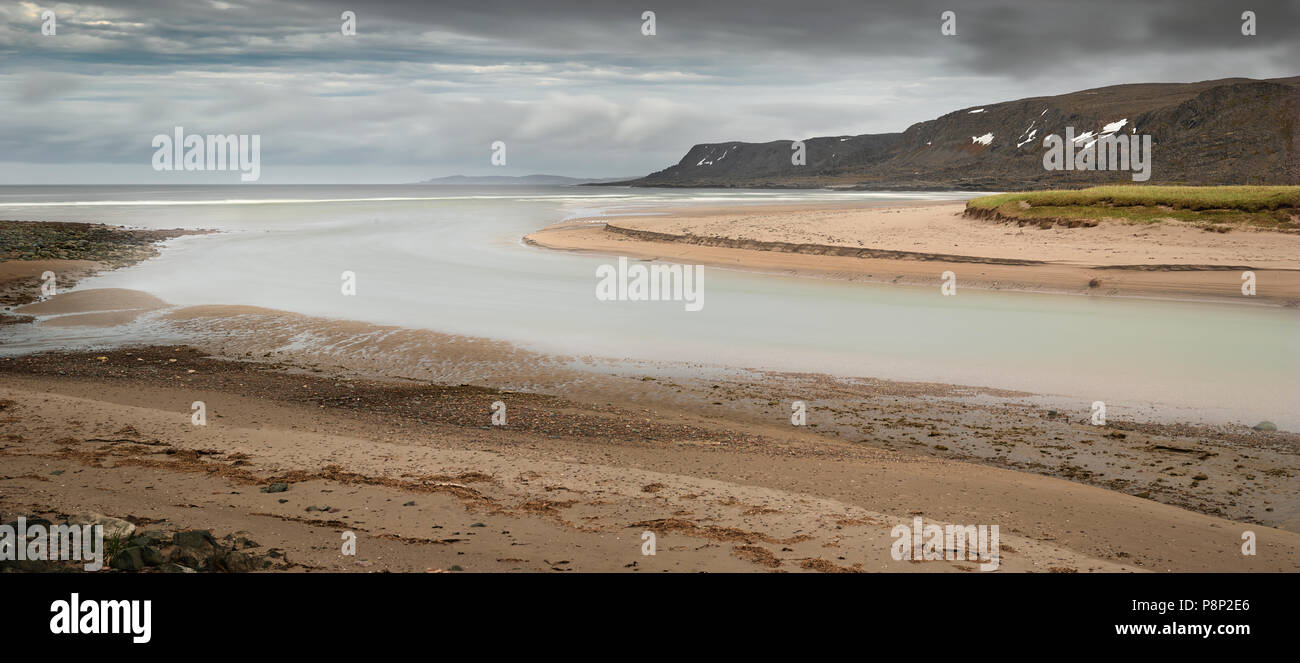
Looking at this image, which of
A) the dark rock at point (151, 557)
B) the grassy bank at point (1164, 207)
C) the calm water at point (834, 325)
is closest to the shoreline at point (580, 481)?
the dark rock at point (151, 557)

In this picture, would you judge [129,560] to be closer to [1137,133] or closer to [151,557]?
[151,557]

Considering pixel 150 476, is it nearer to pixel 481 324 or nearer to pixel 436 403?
pixel 436 403

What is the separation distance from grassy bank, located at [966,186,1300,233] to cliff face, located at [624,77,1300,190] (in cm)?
Answer: 7343

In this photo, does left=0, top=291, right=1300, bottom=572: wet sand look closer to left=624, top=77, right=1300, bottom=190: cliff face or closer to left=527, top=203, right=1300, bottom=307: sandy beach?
left=527, top=203, right=1300, bottom=307: sandy beach

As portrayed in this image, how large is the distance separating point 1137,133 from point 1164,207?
12412cm

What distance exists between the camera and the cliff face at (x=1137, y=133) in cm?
10668

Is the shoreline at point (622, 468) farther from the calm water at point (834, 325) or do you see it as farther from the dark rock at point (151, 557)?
the calm water at point (834, 325)

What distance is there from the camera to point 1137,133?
133m

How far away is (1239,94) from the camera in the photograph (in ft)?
400

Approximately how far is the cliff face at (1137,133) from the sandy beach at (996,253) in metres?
77.0

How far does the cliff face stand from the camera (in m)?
107

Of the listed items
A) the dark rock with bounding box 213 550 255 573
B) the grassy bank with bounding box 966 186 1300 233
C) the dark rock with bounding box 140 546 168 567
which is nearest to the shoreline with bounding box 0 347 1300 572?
the dark rock with bounding box 213 550 255 573

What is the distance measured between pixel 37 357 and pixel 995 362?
15314 millimetres
